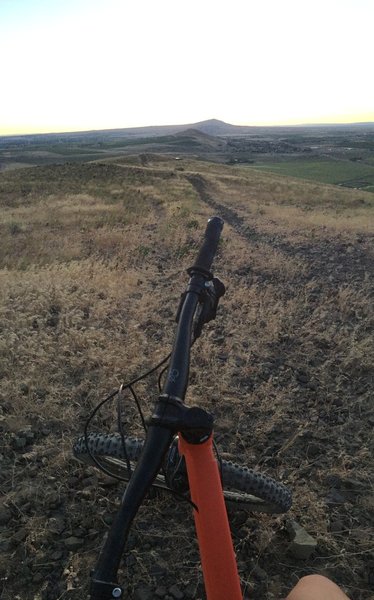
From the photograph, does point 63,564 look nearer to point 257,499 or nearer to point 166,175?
point 257,499

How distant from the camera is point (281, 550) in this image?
312 cm

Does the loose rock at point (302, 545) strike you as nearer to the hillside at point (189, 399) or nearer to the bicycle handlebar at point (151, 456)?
the hillside at point (189, 399)

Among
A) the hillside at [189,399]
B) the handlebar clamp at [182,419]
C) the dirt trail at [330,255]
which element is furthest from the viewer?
the dirt trail at [330,255]

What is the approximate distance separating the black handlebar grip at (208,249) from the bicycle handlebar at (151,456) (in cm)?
18

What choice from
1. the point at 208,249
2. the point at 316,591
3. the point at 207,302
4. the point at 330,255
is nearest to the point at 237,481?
the point at 316,591

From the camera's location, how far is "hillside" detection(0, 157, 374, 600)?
3.01 meters

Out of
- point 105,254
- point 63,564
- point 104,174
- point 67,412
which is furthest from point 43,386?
point 104,174

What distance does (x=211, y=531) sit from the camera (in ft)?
5.10

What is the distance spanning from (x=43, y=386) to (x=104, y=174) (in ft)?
122

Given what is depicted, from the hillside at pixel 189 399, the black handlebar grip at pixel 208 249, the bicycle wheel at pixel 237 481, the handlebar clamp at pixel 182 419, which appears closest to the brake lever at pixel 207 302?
the black handlebar grip at pixel 208 249

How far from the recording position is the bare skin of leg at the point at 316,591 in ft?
5.77

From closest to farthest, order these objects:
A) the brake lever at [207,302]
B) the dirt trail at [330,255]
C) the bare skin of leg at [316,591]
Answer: the bare skin of leg at [316,591], the brake lever at [207,302], the dirt trail at [330,255]

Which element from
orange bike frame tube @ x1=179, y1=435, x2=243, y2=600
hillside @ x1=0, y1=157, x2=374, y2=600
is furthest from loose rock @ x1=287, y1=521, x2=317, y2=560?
orange bike frame tube @ x1=179, y1=435, x2=243, y2=600

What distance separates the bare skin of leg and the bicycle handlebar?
90cm
